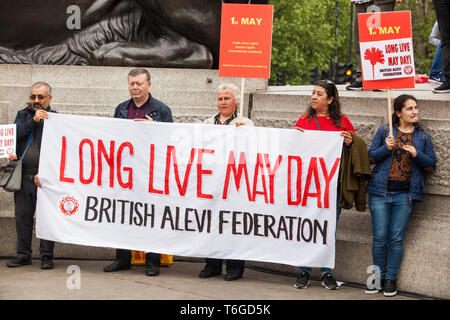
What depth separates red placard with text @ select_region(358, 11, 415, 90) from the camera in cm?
720

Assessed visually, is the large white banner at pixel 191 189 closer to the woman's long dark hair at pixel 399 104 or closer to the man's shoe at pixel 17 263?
the man's shoe at pixel 17 263

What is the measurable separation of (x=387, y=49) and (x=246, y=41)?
1.31 meters

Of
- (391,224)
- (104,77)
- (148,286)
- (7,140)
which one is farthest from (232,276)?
(104,77)

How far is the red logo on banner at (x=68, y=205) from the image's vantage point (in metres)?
7.82

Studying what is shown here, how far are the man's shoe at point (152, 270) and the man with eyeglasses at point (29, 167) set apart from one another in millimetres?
1007

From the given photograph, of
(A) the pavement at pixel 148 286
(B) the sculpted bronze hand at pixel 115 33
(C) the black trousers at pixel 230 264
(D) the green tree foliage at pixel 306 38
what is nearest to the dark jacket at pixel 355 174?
(A) the pavement at pixel 148 286

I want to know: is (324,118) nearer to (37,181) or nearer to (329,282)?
(329,282)

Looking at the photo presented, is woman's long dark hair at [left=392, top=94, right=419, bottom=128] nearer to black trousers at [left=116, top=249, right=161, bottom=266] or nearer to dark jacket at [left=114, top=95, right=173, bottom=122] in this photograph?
dark jacket at [left=114, top=95, right=173, bottom=122]

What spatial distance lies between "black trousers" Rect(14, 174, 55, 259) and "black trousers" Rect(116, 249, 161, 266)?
69cm

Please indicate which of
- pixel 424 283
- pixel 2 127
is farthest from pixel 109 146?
pixel 424 283

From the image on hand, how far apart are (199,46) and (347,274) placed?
10.7 feet

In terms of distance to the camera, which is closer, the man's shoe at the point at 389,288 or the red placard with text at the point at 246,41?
the man's shoe at the point at 389,288

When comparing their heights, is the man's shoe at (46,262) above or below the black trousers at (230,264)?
below

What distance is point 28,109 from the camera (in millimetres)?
7992
